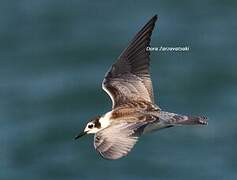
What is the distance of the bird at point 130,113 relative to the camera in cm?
1226

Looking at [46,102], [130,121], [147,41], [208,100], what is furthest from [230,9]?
[130,121]

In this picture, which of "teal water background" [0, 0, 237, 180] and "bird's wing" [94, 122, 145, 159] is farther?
"teal water background" [0, 0, 237, 180]

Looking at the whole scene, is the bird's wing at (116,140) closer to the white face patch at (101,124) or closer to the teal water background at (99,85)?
the white face patch at (101,124)

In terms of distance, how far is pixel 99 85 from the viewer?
19.9 metres

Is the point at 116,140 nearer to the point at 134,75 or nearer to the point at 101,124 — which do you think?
the point at 101,124

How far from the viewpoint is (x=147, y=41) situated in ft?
47.5

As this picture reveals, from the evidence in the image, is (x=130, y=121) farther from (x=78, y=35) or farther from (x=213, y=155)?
(x=78, y=35)

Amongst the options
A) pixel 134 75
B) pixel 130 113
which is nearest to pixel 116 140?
pixel 130 113

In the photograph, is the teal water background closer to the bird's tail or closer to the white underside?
the bird's tail

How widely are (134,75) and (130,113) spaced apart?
3.84ft

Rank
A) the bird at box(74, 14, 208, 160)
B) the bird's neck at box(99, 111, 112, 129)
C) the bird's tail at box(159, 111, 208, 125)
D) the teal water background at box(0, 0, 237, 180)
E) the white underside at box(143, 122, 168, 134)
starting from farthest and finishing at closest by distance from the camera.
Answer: the teal water background at box(0, 0, 237, 180) < the bird's neck at box(99, 111, 112, 129) < the bird's tail at box(159, 111, 208, 125) < the white underside at box(143, 122, 168, 134) < the bird at box(74, 14, 208, 160)

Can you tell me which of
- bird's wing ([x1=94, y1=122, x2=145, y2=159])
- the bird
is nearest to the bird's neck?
the bird

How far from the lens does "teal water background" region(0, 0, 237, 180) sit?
61.9 feet

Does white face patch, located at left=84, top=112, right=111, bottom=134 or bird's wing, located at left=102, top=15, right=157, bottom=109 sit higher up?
bird's wing, located at left=102, top=15, right=157, bottom=109
